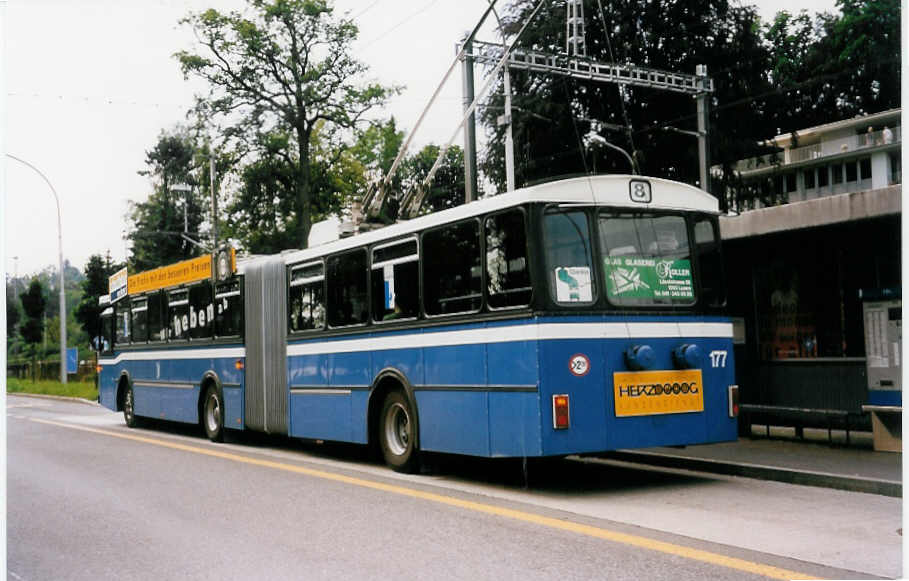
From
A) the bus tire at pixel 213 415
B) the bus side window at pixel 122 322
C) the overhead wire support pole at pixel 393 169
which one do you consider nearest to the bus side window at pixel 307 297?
the overhead wire support pole at pixel 393 169

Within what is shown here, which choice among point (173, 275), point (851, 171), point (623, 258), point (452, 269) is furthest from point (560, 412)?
point (851, 171)

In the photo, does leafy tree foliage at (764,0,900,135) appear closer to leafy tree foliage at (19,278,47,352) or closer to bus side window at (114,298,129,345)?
bus side window at (114,298,129,345)

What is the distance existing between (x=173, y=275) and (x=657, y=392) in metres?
11.3

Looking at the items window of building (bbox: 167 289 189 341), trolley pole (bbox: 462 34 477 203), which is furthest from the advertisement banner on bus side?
trolley pole (bbox: 462 34 477 203)

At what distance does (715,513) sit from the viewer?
8492mm

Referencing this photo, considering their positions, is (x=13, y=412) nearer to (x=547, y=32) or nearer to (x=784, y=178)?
(x=547, y=32)

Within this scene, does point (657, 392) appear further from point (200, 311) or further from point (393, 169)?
point (200, 311)

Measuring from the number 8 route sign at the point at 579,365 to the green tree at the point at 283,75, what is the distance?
99.3ft

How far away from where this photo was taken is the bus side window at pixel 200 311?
667 inches

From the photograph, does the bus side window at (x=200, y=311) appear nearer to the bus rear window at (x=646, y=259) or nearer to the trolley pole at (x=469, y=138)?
the trolley pole at (x=469, y=138)

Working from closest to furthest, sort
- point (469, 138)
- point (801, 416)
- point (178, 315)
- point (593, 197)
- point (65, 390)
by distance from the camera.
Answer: point (593, 197), point (801, 416), point (469, 138), point (178, 315), point (65, 390)

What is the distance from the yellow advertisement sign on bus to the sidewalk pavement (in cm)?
809

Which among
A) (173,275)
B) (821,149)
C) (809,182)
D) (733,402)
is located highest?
(809,182)

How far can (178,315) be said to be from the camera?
1823 centimetres
